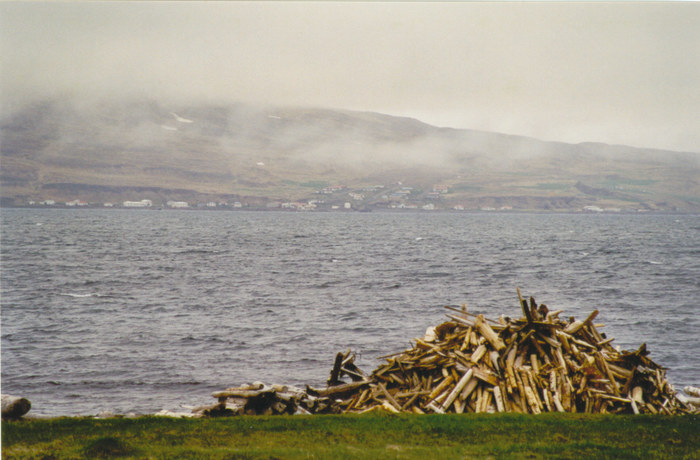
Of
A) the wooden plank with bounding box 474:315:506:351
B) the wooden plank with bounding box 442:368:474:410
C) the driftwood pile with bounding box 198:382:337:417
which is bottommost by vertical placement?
the driftwood pile with bounding box 198:382:337:417

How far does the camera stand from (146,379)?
28781 millimetres

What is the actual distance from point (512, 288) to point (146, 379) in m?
37.5

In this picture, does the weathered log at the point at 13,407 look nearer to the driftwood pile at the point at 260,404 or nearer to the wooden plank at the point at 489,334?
the driftwood pile at the point at 260,404

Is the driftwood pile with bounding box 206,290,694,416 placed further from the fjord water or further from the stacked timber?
the fjord water

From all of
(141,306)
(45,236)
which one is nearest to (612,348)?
(141,306)

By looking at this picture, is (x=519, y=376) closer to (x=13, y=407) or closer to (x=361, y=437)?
(x=361, y=437)

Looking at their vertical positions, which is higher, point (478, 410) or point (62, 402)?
point (478, 410)

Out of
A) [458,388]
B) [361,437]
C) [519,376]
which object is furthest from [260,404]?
[519,376]

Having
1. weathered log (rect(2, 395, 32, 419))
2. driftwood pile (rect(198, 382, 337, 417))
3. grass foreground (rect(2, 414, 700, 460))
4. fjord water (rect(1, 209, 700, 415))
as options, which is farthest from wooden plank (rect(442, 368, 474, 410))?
fjord water (rect(1, 209, 700, 415))

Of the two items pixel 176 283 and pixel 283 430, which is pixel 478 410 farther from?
pixel 176 283

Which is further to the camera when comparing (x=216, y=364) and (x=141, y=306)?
(x=141, y=306)

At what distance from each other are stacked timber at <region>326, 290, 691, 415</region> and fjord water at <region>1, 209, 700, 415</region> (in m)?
8.80

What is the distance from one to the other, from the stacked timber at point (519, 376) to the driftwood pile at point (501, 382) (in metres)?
0.03

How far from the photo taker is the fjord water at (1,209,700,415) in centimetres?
2917
